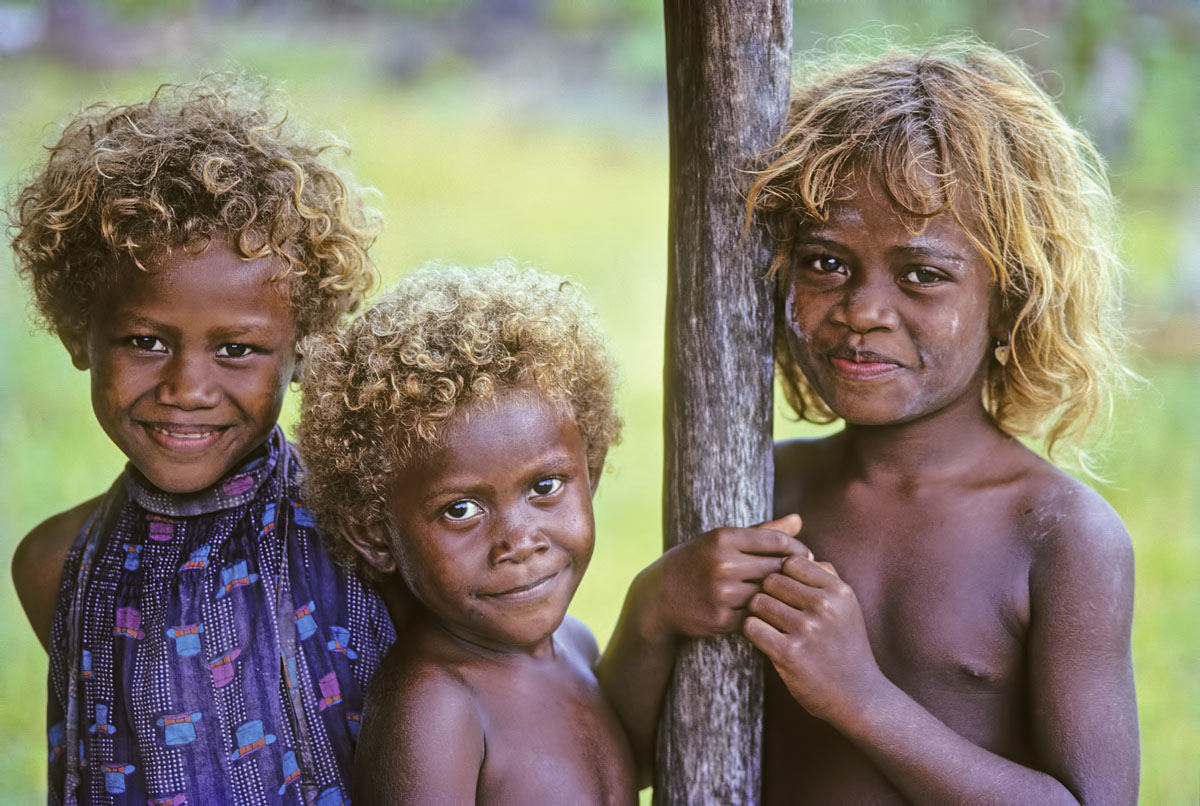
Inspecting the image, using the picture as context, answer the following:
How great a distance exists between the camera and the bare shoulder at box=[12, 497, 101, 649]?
2.16 m

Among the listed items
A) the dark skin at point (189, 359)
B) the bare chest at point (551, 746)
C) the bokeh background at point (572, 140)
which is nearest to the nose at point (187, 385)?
the dark skin at point (189, 359)

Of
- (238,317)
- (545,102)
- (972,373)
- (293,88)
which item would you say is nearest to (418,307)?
(238,317)

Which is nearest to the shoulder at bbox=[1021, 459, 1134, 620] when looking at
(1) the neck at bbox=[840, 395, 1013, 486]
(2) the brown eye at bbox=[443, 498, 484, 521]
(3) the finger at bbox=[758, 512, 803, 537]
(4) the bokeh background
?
(1) the neck at bbox=[840, 395, 1013, 486]

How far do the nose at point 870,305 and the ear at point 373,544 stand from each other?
0.83 m

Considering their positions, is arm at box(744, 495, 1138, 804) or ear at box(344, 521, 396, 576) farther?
ear at box(344, 521, 396, 576)

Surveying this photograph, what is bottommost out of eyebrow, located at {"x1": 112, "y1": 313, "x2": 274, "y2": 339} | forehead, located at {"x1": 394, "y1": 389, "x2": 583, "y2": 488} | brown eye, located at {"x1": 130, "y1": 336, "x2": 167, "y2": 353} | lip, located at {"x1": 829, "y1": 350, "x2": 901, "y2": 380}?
forehead, located at {"x1": 394, "y1": 389, "x2": 583, "y2": 488}

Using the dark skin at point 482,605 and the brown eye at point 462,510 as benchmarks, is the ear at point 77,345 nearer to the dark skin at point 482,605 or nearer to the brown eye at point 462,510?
the dark skin at point 482,605

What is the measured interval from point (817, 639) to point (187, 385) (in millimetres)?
1084

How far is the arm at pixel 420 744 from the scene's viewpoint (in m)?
1.68

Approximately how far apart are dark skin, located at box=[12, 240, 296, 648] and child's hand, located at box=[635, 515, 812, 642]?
756 mm

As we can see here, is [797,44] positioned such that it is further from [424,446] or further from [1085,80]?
[424,446]

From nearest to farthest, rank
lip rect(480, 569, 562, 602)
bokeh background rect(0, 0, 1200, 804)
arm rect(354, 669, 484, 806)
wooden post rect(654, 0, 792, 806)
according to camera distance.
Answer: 1. arm rect(354, 669, 484, 806)
2. lip rect(480, 569, 562, 602)
3. wooden post rect(654, 0, 792, 806)
4. bokeh background rect(0, 0, 1200, 804)

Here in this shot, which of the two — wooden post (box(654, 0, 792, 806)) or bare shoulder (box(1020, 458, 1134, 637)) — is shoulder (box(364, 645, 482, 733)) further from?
bare shoulder (box(1020, 458, 1134, 637))

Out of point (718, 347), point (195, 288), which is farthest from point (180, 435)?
point (718, 347)
